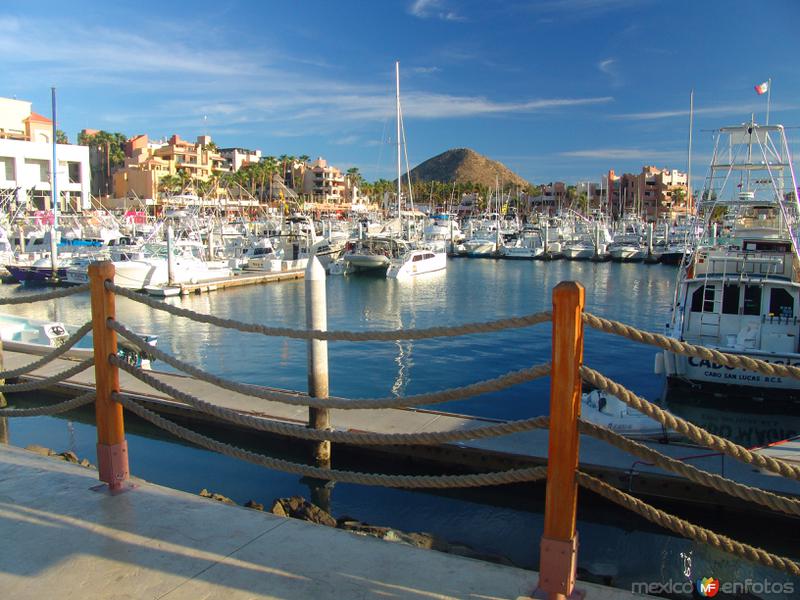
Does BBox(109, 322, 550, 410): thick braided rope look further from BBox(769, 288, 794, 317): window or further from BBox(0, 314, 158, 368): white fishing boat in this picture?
BBox(769, 288, 794, 317): window

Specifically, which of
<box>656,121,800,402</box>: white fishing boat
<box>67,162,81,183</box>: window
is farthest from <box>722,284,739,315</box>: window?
<box>67,162,81,183</box>: window

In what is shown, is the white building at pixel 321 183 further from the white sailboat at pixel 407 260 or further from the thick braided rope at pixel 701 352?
the thick braided rope at pixel 701 352

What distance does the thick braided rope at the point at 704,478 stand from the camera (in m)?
2.91

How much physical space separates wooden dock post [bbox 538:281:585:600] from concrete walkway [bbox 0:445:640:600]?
0.75ft

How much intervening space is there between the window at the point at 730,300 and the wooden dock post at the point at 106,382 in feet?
55.7

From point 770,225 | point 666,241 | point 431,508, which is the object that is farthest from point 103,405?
point 666,241

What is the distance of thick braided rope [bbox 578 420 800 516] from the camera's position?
2906 millimetres

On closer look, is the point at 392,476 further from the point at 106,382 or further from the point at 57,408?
the point at 57,408

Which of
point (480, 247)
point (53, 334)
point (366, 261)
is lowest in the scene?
point (53, 334)

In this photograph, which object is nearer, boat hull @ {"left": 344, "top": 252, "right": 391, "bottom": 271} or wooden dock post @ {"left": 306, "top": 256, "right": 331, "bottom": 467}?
wooden dock post @ {"left": 306, "top": 256, "right": 331, "bottom": 467}

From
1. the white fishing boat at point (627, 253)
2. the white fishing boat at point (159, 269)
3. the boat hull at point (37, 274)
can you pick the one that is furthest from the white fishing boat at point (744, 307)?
the white fishing boat at point (627, 253)

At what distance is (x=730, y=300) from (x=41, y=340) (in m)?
19.2

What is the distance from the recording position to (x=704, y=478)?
3.08 m

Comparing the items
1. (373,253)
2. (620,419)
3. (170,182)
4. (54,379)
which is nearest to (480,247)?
(373,253)
